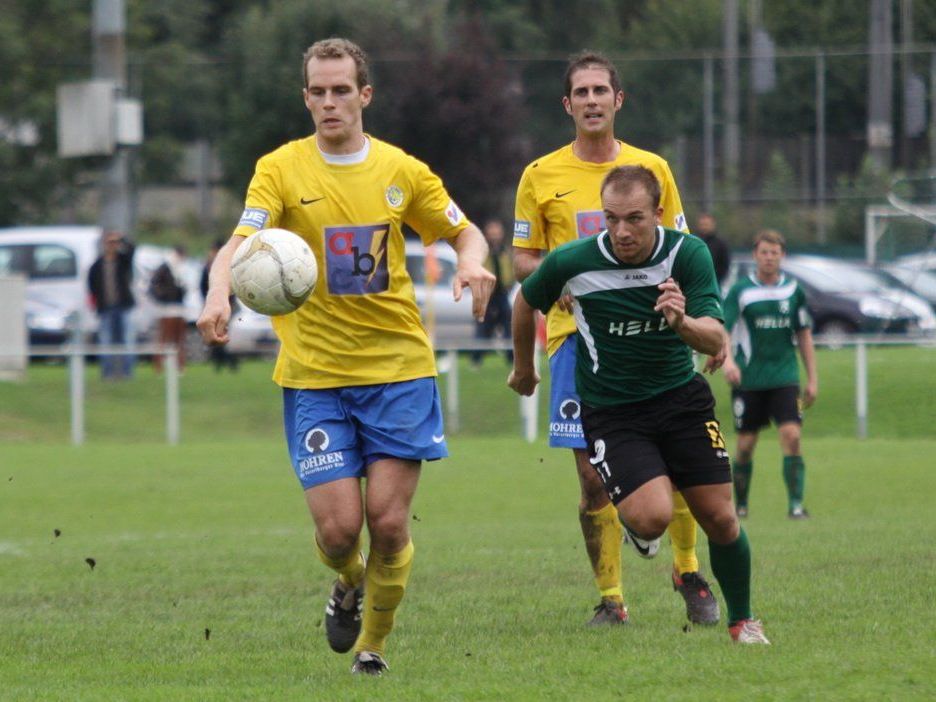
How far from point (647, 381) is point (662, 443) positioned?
0.24 metres

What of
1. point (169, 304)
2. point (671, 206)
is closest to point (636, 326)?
point (671, 206)

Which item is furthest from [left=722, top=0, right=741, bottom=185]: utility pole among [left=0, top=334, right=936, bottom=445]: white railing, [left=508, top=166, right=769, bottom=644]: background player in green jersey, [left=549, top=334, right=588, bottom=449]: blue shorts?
[left=508, top=166, right=769, bottom=644]: background player in green jersey

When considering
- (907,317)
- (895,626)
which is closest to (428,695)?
(895,626)

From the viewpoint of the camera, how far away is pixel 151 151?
1829 inches

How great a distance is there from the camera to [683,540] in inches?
314

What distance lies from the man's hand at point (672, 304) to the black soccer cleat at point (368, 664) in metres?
1.66

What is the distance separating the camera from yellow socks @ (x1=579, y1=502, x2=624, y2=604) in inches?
308

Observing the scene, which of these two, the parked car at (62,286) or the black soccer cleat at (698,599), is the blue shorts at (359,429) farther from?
the parked car at (62,286)

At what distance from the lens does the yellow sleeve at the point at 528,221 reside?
813cm

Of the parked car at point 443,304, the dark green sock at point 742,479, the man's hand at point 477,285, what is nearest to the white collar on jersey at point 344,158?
the man's hand at point 477,285

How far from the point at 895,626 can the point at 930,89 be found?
23825 mm

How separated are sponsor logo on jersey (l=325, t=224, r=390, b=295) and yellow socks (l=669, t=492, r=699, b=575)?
1.95 metres

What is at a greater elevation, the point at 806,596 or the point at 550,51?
the point at 550,51

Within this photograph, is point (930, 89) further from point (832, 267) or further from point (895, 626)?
Answer: point (895, 626)
